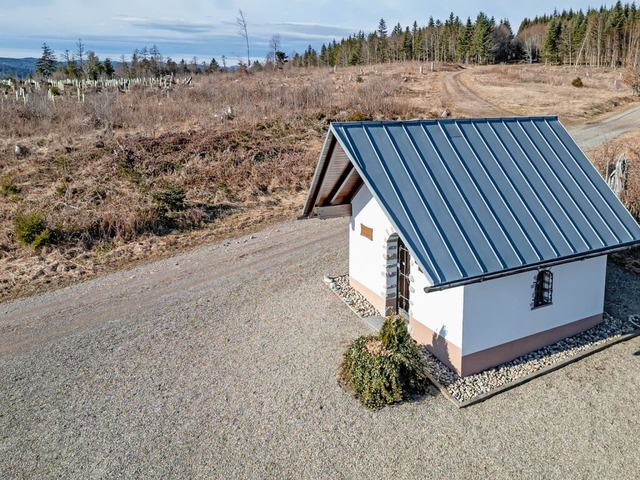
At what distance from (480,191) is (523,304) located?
2.30 metres

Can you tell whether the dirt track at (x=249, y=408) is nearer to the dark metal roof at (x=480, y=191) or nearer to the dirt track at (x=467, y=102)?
the dark metal roof at (x=480, y=191)

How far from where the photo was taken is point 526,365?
9477 mm

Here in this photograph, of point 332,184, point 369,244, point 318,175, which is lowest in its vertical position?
point 369,244

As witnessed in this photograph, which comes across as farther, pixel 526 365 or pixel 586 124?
pixel 586 124

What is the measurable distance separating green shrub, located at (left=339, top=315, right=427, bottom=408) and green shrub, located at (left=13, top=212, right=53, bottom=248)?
11.7m

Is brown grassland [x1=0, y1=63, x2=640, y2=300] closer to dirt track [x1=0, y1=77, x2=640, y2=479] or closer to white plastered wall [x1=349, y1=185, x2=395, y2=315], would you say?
dirt track [x1=0, y1=77, x2=640, y2=479]

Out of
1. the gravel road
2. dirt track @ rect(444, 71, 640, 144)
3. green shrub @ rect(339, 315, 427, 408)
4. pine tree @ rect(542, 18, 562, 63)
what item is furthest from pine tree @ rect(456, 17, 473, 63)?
green shrub @ rect(339, 315, 427, 408)

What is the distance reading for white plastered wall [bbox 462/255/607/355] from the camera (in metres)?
8.85

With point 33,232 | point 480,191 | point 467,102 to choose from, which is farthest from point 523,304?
point 467,102

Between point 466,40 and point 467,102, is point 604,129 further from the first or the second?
point 466,40

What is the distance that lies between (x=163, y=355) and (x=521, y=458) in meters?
7.03

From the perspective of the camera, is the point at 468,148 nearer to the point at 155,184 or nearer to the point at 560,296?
the point at 560,296

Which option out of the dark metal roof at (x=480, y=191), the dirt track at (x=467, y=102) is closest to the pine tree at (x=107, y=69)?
the dirt track at (x=467, y=102)

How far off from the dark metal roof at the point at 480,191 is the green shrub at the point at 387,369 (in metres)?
1.66
